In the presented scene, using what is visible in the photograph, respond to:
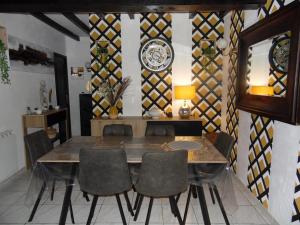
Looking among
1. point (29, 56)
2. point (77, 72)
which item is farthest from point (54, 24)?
point (77, 72)

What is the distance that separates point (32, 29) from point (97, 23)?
4.00 ft

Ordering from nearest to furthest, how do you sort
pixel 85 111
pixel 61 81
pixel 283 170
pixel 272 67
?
pixel 283 170 < pixel 272 67 < pixel 85 111 < pixel 61 81

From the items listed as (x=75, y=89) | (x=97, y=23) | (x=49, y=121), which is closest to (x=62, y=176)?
(x=49, y=121)

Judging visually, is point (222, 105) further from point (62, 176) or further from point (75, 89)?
point (75, 89)

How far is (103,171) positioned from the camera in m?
1.93

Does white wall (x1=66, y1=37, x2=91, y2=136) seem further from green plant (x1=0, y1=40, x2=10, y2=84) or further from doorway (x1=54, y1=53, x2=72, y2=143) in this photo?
green plant (x1=0, y1=40, x2=10, y2=84)

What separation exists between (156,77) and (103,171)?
2.65m

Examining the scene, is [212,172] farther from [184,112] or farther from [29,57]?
[29,57]

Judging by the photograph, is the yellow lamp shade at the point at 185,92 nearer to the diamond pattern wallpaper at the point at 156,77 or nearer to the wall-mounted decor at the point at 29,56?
the diamond pattern wallpaper at the point at 156,77

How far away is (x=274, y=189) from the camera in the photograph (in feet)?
7.52

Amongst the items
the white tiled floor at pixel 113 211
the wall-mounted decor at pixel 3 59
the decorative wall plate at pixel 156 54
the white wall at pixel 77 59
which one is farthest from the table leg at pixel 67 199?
the white wall at pixel 77 59

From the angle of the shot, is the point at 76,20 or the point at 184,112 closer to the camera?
the point at 184,112

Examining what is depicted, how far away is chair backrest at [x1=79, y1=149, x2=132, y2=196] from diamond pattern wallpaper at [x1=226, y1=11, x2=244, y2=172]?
2.08 meters

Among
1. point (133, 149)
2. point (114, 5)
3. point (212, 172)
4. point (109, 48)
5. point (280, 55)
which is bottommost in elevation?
point (212, 172)
